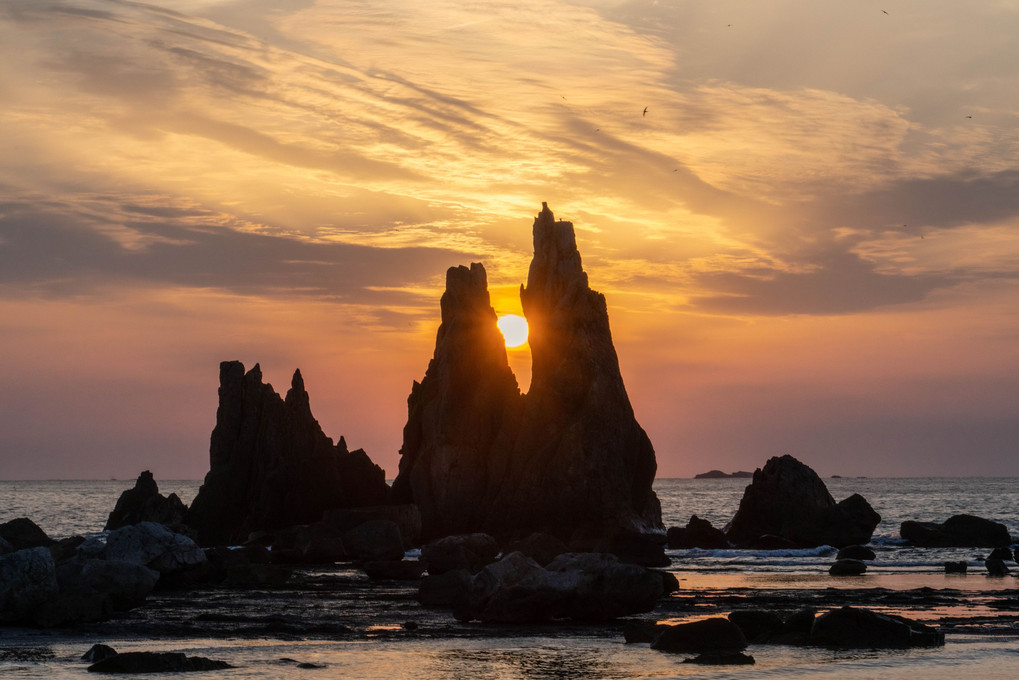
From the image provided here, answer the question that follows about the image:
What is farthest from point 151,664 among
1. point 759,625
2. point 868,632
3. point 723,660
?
point 868,632

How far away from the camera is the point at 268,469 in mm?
95938

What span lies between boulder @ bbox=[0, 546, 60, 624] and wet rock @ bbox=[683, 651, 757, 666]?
21.0 m

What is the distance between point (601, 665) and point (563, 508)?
188 feet

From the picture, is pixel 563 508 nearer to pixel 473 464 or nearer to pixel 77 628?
pixel 473 464

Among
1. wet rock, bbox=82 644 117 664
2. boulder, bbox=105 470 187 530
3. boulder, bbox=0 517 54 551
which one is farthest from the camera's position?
boulder, bbox=105 470 187 530

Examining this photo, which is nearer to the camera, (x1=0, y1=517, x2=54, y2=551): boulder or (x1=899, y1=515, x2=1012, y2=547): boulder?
(x1=0, y1=517, x2=54, y2=551): boulder

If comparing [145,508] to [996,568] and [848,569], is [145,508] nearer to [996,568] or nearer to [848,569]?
[848,569]

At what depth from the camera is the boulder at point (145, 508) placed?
96156 mm

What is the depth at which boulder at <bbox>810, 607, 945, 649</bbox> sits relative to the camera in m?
31.6

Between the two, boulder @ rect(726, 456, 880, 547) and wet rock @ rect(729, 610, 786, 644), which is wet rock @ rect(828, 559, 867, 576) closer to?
wet rock @ rect(729, 610, 786, 644)

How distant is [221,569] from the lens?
187 ft

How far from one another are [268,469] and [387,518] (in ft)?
53.2

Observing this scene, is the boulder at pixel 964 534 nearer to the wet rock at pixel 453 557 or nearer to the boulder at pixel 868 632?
the wet rock at pixel 453 557

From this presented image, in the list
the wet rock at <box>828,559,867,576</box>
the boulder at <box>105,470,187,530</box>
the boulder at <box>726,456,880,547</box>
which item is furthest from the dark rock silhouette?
the wet rock at <box>828,559,867,576</box>
